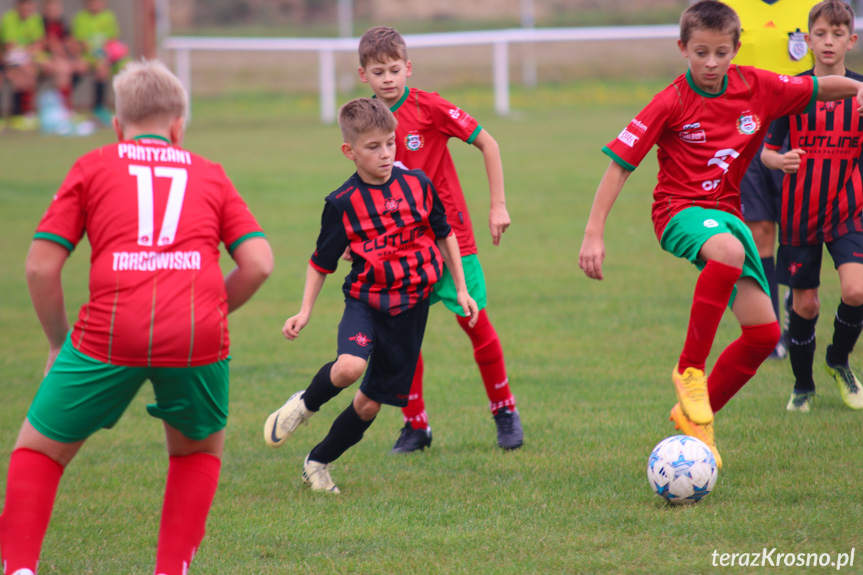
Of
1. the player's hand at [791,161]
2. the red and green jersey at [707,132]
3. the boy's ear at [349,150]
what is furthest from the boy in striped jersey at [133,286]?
the player's hand at [791,161]

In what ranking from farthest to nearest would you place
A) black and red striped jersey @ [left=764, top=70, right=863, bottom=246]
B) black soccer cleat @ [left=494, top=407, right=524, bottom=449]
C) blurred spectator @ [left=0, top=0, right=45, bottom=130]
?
blurred spectator @ [left=0, top=0, right=45, bottom=130], black and red striped jersey @ [left=764, top=70, right=863, bottom=246], black soccer cleat @ [left=494, top=407, right=524, bottom=449]

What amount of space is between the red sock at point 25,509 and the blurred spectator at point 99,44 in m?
18.8

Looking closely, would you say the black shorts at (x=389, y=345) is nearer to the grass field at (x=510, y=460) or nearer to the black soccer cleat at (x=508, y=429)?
the grass field at (x=510, y=460)

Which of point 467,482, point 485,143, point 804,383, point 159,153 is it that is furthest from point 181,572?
Answer: point 804,383

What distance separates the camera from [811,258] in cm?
504

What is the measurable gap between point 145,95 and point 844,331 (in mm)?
3813

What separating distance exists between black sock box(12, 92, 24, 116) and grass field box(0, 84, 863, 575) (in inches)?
470

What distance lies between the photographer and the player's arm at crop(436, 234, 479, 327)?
13.5 feet

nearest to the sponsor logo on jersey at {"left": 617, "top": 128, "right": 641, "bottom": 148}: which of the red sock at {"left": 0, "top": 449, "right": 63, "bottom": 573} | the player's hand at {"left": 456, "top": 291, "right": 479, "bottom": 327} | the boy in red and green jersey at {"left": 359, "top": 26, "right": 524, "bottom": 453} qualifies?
the boy in red and green jersey at {"left": 359, "top": 26, "right": 524, "bottom": 453}

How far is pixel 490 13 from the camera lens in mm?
39906

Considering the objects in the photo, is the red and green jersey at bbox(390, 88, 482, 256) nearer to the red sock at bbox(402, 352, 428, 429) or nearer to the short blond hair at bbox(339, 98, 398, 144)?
the short blond hair at bbox(339, 98, 398, 144)

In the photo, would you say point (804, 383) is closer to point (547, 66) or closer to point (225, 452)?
point (225, 452)

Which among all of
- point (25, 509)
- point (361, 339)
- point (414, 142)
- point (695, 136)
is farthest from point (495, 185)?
point (25, 509)

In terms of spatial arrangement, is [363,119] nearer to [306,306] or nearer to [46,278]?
[306,306]
